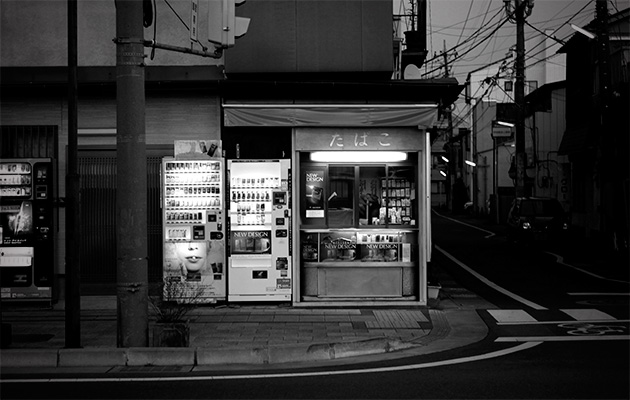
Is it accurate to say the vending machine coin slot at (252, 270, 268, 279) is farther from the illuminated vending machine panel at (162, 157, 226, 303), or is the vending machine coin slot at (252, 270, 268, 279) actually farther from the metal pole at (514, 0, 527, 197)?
the metal pole at (514, 0, 527, 197)


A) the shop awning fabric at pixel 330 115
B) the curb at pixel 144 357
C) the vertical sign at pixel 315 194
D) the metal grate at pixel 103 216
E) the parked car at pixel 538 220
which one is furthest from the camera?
the parked car at pixel 538 220

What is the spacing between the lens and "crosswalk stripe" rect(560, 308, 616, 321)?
41.7ft

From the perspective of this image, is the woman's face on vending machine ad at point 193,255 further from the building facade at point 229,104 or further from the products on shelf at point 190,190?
the building facade at point 229,104

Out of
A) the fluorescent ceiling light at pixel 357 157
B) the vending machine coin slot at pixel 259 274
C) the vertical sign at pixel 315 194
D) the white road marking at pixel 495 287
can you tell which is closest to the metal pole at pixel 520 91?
the white road marking at pixel 495 287

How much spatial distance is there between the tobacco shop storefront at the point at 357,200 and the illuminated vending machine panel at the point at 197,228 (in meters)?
1.34

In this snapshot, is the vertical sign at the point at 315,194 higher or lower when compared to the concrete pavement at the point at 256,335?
higher

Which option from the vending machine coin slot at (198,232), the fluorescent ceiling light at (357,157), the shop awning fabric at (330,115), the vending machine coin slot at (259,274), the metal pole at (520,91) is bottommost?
the vending machine coin slot at (259,274)

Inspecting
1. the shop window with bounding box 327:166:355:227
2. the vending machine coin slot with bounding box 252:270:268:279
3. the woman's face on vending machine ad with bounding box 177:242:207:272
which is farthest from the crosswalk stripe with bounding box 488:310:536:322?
the woman's face on vending machine ad with bounding box 177:242:207:272

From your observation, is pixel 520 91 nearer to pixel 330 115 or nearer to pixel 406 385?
pixel 330 115

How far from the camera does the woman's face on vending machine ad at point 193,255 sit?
44.9 feet

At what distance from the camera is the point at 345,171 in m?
14.4

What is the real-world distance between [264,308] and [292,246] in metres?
1.29

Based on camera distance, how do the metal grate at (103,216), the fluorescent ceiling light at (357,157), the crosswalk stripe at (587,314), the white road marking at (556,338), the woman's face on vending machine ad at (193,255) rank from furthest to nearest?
the fluorescent ceiling light at (357,157) < the metal grate at (103,216) < the woman's face on vending machine ad at (193,255) < the crosswalk stripe at (587,314) < the white road marking at (556,338)

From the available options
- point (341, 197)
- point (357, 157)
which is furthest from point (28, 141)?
point (357, 157)
